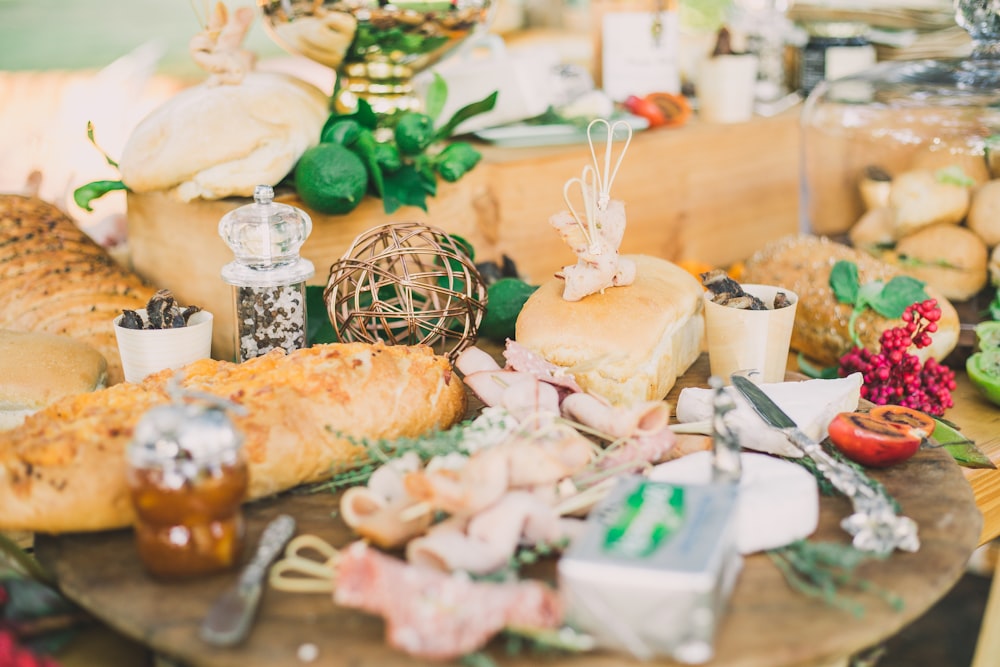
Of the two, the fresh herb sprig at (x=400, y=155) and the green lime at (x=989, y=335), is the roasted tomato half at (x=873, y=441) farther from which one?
the fresh herb sprig at (x=400, y=155)

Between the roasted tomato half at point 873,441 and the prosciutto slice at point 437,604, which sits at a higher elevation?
the prosciutto slice at point 437,604

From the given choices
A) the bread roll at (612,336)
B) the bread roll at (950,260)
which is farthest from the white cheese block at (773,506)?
the bread roll at (950,260)

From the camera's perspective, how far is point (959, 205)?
5.44 ft

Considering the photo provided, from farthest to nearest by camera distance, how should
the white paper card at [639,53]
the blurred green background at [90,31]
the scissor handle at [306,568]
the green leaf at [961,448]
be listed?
the blurred green background at [90,31], the white paper card at [639,53], the green leaf at [961,448], the scissor handle at [306,568]

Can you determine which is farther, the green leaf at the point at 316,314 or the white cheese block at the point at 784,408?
the green leaf at the point at 316,314

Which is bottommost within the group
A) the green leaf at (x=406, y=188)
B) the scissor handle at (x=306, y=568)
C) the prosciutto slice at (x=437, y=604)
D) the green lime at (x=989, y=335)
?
the green lime at (x=989, y=335)

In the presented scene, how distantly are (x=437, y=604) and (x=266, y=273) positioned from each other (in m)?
0.64

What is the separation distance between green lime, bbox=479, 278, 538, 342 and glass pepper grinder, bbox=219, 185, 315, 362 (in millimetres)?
332

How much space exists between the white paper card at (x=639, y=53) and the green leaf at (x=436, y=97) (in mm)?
619

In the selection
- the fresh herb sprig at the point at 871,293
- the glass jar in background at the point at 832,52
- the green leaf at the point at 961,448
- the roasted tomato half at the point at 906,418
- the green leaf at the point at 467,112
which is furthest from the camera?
the glass jar in background at the point at 832,52

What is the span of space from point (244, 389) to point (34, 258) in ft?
2.27

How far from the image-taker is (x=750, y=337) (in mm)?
1354

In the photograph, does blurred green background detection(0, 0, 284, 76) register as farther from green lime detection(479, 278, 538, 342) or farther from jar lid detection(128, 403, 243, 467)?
jar lid detection(128, 403, 243, 467)

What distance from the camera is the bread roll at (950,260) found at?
5.40ft
